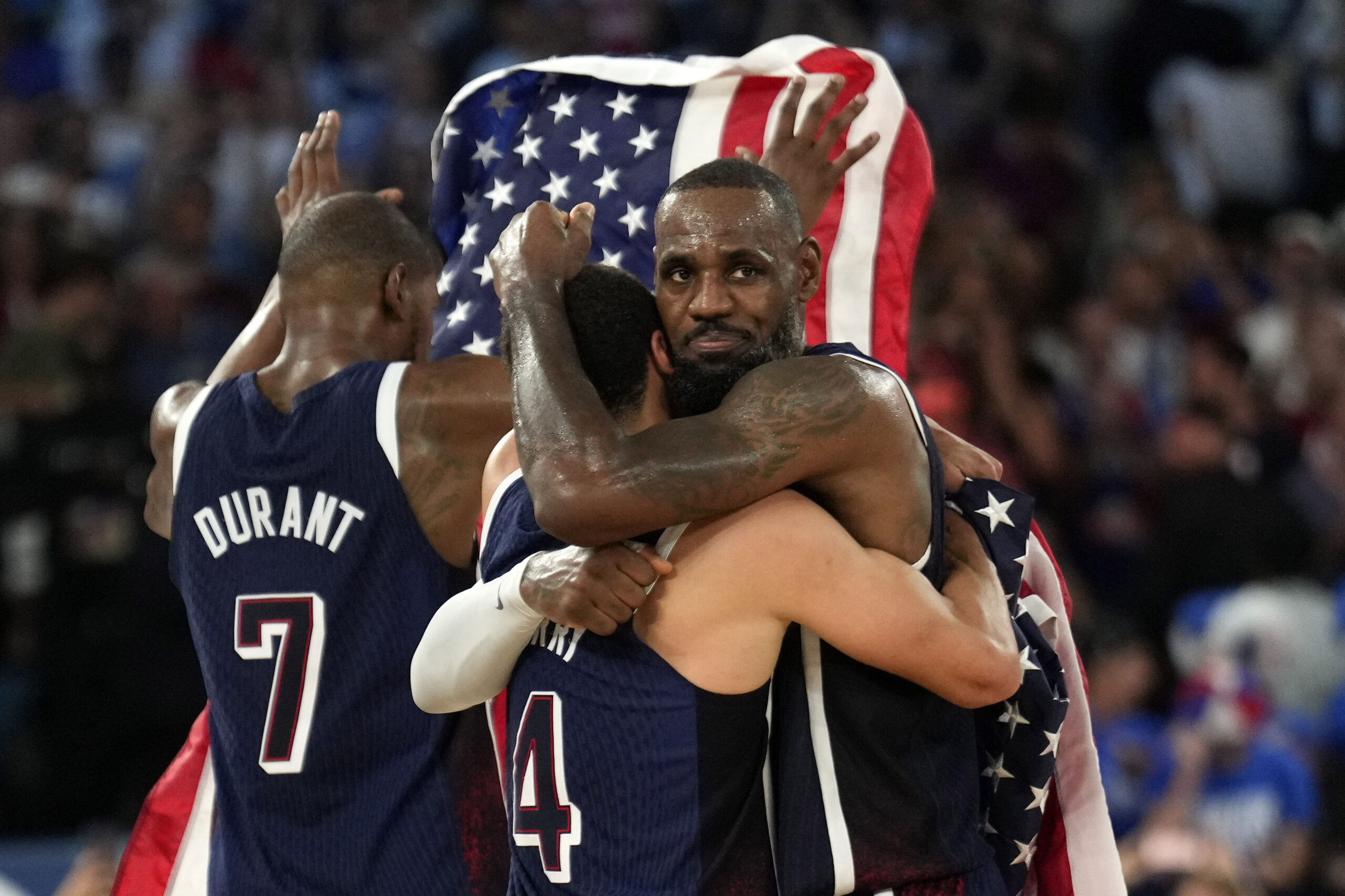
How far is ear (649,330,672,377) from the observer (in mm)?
3086

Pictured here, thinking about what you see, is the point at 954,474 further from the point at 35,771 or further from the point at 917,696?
the point at 35,771

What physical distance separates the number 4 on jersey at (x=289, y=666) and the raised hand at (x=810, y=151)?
1343mm

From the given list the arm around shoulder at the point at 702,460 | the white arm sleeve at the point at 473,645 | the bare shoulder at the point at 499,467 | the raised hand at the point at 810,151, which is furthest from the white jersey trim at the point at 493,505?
the raised hand at the point at 810,151

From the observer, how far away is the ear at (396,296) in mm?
3850

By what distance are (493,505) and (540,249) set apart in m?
0.49

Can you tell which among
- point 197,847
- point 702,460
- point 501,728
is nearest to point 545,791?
point 501,728

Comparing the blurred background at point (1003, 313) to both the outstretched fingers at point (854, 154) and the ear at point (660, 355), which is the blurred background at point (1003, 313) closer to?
the outstretched fingers at point (854, 154)

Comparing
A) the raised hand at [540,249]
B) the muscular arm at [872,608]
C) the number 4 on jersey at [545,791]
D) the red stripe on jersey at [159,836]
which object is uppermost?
the raised hand at [540,249]

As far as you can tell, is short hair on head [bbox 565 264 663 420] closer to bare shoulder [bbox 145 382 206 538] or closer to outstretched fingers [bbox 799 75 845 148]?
outstretched fingers [bbox 799 75 845 148]

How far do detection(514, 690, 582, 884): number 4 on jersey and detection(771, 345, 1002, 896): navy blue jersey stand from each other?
35 centimetres

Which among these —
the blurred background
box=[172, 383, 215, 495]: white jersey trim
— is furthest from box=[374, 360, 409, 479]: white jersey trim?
the blurred background

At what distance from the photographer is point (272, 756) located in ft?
12.2

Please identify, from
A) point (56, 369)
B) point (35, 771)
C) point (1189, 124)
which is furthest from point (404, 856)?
point (1189, 124)

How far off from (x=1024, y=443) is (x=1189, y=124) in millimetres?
3573
